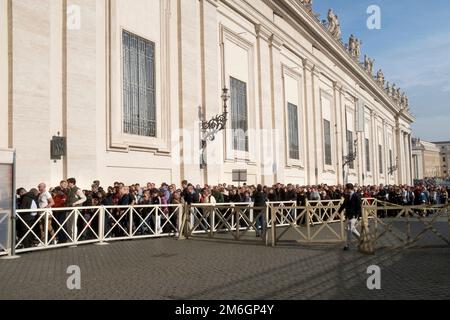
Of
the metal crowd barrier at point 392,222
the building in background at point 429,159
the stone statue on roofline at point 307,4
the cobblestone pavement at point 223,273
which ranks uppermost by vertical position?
the stone statue on roofline at point 307,4

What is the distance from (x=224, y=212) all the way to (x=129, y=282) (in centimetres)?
762

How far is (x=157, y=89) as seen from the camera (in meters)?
18.9

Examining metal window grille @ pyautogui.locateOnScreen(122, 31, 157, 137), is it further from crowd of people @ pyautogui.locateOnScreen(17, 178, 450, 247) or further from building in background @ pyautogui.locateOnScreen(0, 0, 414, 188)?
crowd of people @ pyautogui.locateOnScreen(17, 178, 450, 247)

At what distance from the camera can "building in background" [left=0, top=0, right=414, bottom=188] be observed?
13.7 m

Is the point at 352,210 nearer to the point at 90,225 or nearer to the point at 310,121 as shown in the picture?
the point at 90,225

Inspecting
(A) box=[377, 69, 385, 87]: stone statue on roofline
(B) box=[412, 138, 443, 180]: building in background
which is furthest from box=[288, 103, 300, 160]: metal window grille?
(B) box=[412, 138, 443, 180]: building in background

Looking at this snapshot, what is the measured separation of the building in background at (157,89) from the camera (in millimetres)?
13719

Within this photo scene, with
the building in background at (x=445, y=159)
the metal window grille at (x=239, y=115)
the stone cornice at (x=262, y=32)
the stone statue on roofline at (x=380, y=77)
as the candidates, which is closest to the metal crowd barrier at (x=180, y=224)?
the metal window grille at (x=239, y=115)

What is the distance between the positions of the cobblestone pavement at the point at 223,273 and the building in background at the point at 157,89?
12.4 feet

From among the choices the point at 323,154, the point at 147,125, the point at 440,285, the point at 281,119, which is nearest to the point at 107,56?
the point at 147,125

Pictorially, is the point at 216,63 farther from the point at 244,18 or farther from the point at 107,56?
the point at 107,56

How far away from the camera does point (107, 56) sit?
16.4m

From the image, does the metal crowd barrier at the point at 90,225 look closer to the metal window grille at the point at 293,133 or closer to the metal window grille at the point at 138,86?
the metal window grille at the point at 138,86

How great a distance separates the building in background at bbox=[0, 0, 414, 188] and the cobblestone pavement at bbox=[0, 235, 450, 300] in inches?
149
